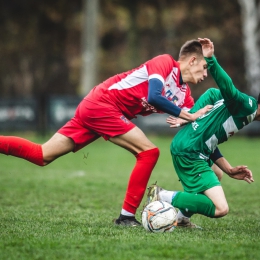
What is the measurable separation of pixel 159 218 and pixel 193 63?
5.07 feet

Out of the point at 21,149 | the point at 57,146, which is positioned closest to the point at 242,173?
the point at 57,146

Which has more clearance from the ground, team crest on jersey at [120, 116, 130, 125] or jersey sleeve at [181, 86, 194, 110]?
jersey sleeve at [181, 86, 194, 110]

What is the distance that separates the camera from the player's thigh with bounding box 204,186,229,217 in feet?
18.4

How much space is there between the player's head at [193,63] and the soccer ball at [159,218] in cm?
128

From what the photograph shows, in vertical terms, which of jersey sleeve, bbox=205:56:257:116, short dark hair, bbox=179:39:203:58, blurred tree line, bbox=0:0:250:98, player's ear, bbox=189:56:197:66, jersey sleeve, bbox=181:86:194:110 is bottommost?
blurred tree line, bbox=0:0:250:98

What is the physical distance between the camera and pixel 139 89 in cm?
620

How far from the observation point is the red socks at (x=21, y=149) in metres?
6.33

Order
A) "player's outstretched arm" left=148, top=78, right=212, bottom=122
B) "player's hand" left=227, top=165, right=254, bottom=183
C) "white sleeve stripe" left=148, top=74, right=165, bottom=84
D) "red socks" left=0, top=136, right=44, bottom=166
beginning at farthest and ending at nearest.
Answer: "red socks" left=0, top=136, right=44, bottom=166
"player's hand" left=227, top=165, right=254, bottom=183
"white sleeve stripe" left=148, top=74, right=165, bottom=84
"player's outstretched arm" left=148, top=78, right=212, bottom=122

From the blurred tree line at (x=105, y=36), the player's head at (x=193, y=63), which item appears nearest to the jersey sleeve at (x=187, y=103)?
the player's head at (x=193, y=63)

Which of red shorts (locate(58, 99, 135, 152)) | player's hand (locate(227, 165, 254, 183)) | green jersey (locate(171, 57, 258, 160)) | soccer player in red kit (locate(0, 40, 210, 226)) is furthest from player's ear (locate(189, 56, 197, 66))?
player's hand (locate(227, 165, 254, 183))

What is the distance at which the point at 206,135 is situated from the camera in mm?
5832

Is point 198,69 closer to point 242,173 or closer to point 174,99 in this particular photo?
point 174,99

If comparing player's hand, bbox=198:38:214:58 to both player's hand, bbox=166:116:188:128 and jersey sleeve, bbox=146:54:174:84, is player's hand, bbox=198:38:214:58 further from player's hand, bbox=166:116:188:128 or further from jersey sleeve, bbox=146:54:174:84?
player's hand, bbox=166:116:188:128

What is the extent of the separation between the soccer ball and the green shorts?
0.91 feet
